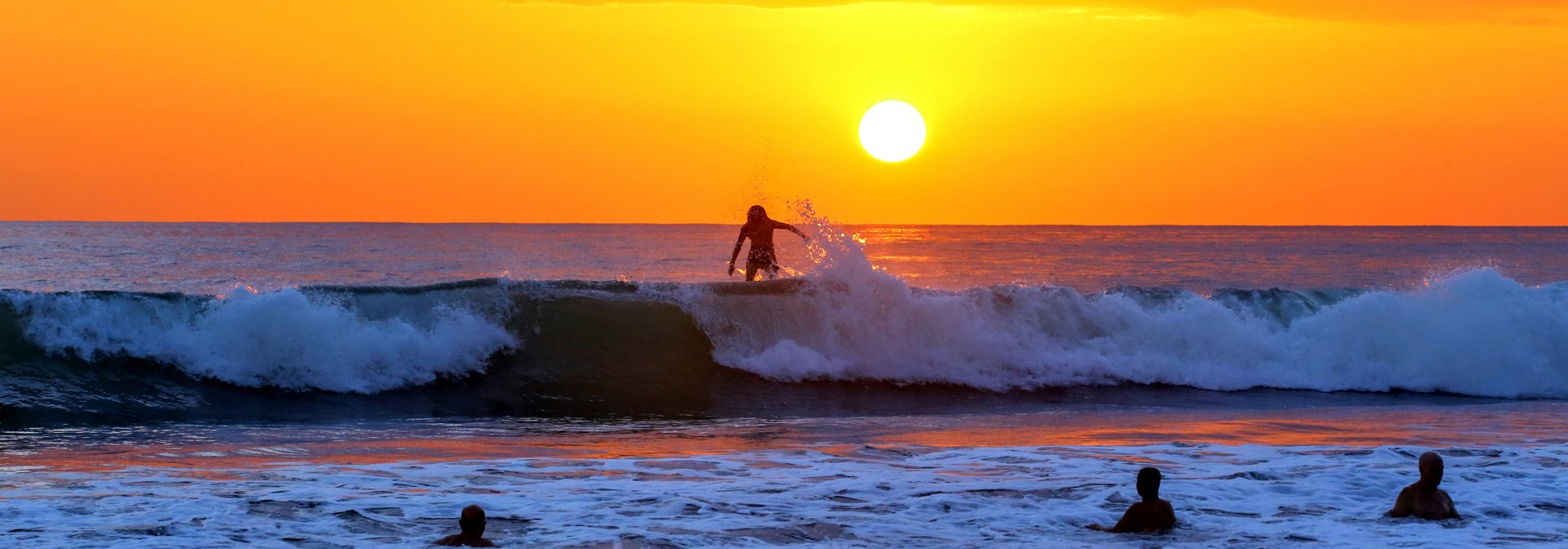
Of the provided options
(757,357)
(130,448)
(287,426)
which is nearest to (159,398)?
(287,426)

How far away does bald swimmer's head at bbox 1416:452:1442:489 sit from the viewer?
6.26m

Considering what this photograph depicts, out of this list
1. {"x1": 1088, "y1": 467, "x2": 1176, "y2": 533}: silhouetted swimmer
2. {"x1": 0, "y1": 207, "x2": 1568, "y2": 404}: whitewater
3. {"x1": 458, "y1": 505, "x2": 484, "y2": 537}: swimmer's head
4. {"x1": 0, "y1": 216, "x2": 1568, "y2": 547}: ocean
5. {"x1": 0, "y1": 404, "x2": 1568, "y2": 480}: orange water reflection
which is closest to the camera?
{"x1": 458, "y1": 505, "x2": 484, "y2": 537}: swimmer's head

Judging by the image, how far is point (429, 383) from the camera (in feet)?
41.4

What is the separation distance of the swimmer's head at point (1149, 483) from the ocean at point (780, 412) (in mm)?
244

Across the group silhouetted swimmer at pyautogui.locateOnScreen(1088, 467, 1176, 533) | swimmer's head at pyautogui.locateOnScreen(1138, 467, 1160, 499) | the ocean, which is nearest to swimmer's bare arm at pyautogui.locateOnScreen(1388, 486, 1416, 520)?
the ocean

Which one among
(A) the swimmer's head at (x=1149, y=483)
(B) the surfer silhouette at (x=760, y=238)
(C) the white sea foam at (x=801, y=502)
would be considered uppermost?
(B) the surfer silhouette at (x=760, y=238)

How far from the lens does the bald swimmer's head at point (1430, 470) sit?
6258 millimetres

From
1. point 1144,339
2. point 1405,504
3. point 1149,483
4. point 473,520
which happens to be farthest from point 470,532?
point 1144,339

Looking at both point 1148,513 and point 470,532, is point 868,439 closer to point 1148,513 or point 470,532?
point 1148,513

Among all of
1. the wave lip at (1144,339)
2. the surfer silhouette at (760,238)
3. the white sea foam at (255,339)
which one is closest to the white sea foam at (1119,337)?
the wave lip at (1144,339)

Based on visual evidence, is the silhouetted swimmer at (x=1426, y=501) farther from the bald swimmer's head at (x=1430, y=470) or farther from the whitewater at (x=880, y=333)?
the whitewater at (x=880, y=333)

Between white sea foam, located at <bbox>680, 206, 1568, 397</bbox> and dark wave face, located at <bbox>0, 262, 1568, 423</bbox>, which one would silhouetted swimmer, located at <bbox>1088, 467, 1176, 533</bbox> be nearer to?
dark wave face, located at <bbox>0, 262, 1568, 423</bbox>

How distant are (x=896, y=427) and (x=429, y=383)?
5.40 m

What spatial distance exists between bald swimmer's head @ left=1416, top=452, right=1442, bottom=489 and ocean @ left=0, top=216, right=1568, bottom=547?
0.27 m
